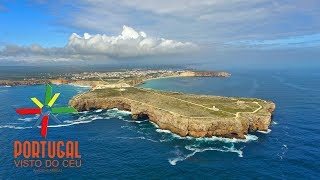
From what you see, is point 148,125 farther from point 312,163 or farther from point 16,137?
point 312,163

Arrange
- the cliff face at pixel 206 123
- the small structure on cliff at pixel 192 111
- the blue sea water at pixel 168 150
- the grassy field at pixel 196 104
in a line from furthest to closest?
the grassy field at pixel 196 104 → the small structure on cliff at pixel 192 111 → the cliff face at pixel 206 123 → the blue sea water at pixel 168 150

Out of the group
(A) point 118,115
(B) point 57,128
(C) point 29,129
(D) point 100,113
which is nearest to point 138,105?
(A) point 118,115

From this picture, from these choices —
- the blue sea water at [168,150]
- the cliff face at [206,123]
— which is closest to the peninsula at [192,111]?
the cliff face at [206,123]

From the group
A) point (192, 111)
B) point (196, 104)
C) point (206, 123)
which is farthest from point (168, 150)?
point (196, 104)

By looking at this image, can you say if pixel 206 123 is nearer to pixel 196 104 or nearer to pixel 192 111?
pixel 192 111

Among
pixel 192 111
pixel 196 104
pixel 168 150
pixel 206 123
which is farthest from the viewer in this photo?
pixel 196 104

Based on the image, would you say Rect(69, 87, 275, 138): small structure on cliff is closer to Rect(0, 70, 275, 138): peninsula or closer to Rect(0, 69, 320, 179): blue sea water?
Rect(0, 70, 275, 138): peninsula

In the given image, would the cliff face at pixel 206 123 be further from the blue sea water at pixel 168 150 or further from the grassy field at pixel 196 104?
the grassy field at pixel 196 104

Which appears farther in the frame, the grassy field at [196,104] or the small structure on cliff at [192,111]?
the grassy field at [196,104]

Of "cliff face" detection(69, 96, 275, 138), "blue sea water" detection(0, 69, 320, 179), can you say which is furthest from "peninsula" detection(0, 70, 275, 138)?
"blue sea water" detection(0, 69, 320, 179)

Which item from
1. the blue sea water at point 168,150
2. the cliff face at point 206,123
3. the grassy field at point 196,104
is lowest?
the blue sea water at point 168,150

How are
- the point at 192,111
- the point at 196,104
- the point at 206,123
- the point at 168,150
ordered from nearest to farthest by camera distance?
the point at 168,150 < the point at 206,123 < the point at 192,111 < the point at 196,104
